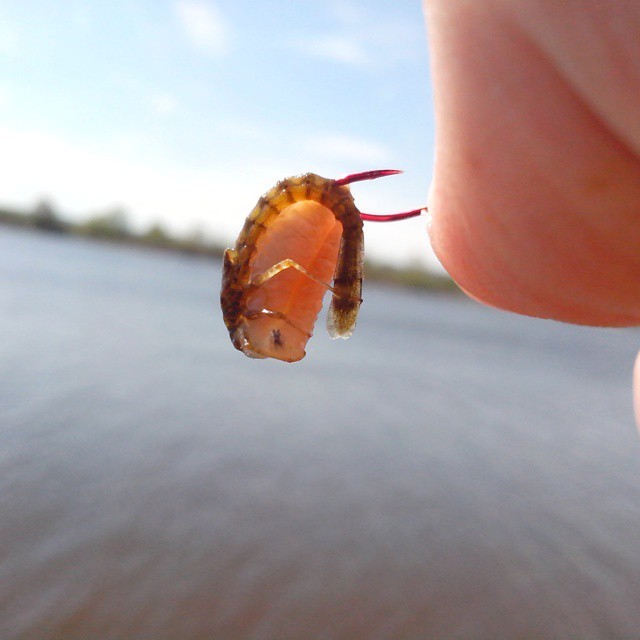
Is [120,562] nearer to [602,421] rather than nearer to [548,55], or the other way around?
[548,55]

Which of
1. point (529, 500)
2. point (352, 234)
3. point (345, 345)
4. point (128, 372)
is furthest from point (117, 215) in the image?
point (352, 234)

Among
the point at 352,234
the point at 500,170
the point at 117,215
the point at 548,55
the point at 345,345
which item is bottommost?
the point at 117,215

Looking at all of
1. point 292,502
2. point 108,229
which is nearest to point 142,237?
point 108,229

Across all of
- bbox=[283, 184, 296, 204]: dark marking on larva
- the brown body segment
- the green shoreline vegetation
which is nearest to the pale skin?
the brown body segment

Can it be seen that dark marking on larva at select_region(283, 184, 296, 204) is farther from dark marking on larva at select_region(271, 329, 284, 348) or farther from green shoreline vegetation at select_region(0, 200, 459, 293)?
green shoreline vegetation at select_region(0, 200, 459, 293)

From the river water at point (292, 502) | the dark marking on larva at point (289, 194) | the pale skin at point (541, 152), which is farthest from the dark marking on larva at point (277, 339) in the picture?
the river water at point (292, 502)

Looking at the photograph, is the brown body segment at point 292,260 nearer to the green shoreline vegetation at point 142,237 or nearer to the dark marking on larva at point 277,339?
the dark marking on larva at point 277,339
